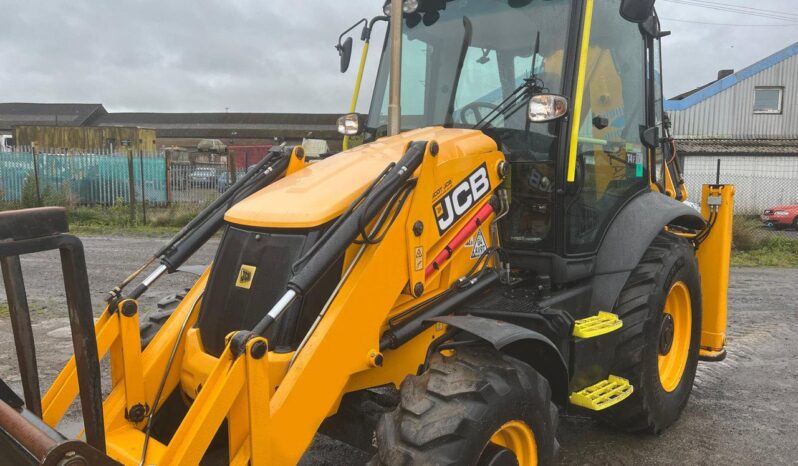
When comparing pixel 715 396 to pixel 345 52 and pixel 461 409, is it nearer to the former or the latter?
pixel 461 409

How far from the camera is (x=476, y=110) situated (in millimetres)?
3752

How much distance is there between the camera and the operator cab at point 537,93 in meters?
3.54

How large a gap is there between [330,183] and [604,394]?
1.88 m

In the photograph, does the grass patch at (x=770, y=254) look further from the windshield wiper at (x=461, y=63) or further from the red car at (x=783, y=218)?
the windshield wiper at (x=461, y=63)

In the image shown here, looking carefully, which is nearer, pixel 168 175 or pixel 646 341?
pixel 646 341

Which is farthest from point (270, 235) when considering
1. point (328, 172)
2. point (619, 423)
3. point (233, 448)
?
point (619, 423)

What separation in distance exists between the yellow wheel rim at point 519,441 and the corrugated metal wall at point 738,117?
25159mm

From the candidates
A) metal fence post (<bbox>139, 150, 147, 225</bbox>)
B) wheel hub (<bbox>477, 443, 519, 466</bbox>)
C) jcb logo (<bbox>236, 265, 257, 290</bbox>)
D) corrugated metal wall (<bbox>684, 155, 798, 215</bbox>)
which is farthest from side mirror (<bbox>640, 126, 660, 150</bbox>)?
corrugated metal wall (<bbox>684, 155, 798, 215</bbox>)

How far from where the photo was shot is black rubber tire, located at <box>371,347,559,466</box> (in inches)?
93.6

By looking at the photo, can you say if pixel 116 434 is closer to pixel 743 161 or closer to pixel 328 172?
pixel 328 172

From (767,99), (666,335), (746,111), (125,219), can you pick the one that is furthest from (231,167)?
(767,99)

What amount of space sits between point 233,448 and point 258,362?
38 cm

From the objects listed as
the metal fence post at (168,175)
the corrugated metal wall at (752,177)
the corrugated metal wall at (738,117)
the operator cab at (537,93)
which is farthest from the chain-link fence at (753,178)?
the operator cab at (537,93)

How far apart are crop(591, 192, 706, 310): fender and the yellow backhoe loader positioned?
0.01 m
